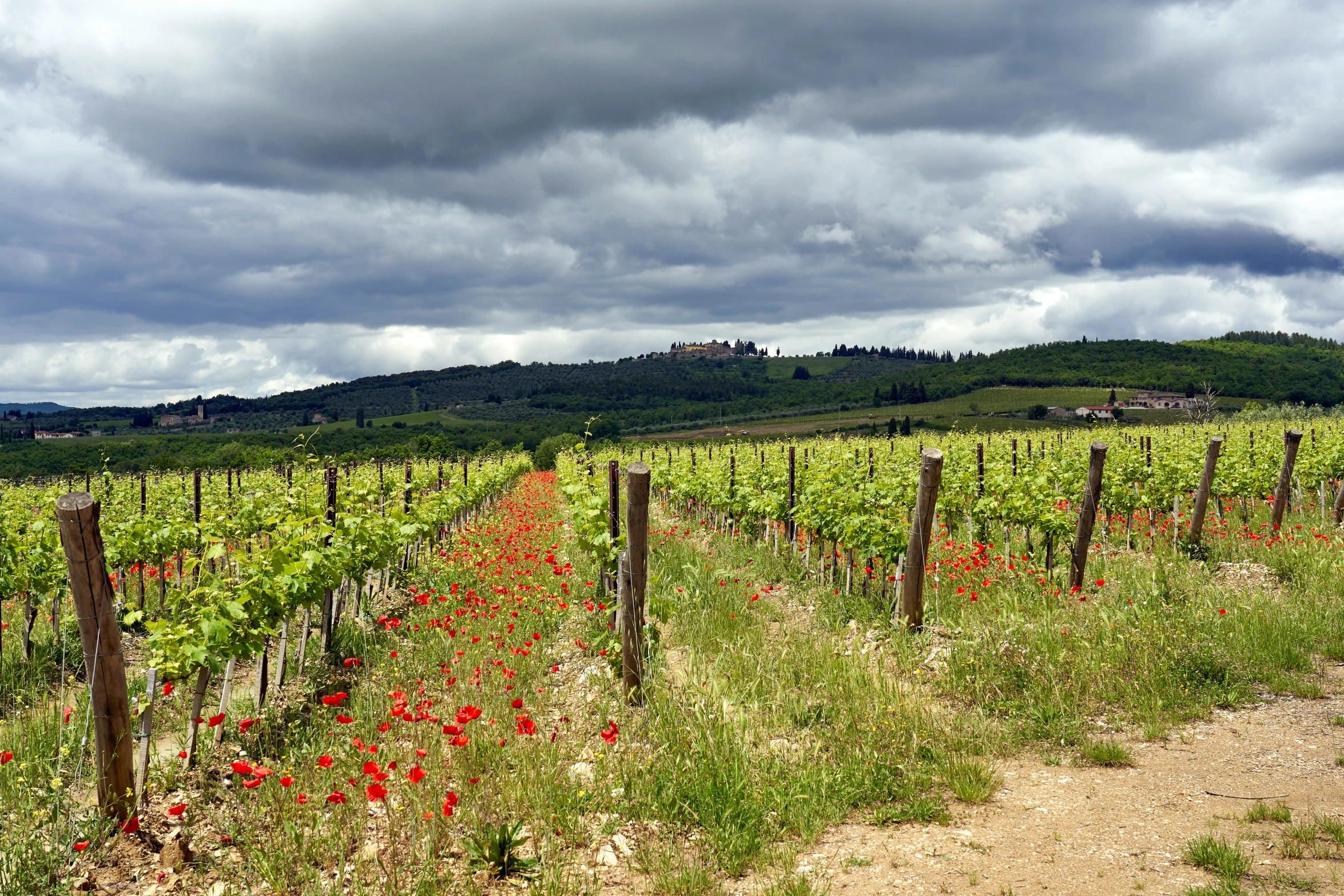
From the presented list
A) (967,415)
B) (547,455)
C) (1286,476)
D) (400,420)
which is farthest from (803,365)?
(1286,476)

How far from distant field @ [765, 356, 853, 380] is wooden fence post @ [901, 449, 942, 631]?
148989 mm

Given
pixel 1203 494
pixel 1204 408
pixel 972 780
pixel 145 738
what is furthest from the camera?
pixel 1204 408

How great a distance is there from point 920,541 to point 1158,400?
90.1m

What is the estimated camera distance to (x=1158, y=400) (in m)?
80.6

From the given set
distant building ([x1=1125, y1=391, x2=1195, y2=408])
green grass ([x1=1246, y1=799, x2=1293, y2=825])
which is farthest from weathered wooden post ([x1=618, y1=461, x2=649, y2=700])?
distant building ([x1=1125, y1=391, x2=1195, y2=408])

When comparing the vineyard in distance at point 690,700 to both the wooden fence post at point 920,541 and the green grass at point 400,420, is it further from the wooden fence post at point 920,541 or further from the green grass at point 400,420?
the green grass at point 400,420

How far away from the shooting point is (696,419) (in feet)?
335

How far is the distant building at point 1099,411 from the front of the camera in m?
72.1

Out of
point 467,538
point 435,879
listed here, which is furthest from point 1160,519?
point 435,879

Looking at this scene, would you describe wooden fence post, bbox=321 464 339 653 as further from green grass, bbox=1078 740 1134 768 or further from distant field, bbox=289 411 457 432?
distant field, bbox=289 411 457 432

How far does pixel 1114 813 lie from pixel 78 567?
6249 mm

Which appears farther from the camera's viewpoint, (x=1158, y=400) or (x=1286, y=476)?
(x=1158, y=400)

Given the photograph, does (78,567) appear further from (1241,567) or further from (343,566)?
(1241,567)

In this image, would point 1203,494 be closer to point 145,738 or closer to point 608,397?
point 145,738
